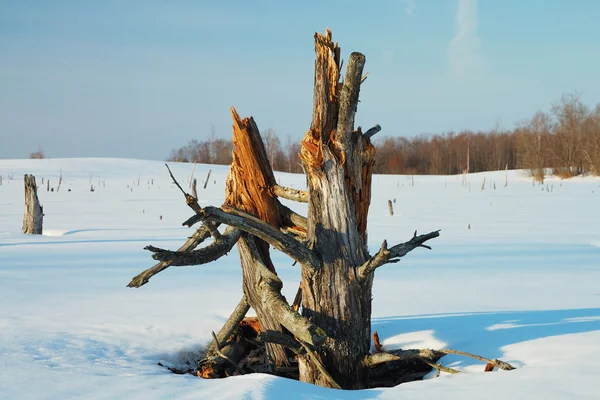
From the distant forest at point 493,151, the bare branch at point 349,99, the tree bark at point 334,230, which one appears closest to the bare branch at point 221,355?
the tree bark at point 334,230

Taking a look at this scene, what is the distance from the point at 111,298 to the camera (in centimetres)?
546

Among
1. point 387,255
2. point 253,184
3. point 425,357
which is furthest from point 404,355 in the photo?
point 253,184

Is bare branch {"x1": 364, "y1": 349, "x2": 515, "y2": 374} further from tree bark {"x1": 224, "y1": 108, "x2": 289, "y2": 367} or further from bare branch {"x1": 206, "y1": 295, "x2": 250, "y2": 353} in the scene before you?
bare branch {"x1": 206, "y1": 295, "x2": 250, "y2": 353}

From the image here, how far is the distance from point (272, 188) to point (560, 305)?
3015mm

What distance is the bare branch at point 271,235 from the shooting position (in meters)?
3.32

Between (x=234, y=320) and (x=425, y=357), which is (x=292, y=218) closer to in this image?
(x=234, y=320)

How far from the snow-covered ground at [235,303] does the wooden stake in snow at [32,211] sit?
17.4 inches

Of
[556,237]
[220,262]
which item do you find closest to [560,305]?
[220,262]

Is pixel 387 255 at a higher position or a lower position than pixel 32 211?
higher

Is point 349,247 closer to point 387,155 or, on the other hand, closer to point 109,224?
point 109,224

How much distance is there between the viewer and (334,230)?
11.7 feet

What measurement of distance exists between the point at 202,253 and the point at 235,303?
2063 mm

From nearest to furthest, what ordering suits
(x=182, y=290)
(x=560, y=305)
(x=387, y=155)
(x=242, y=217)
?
(x=242, y=217), (x=560, y=305), (x=182, y=290), (x=387, y=155)

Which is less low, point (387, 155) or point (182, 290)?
point (387, 155)
